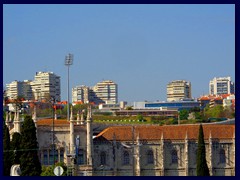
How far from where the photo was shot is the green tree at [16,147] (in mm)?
37275

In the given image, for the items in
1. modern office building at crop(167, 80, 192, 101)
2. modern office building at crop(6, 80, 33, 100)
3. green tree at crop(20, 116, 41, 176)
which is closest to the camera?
green tree at crop(20, 116, 41, 176)

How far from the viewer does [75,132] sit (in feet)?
140

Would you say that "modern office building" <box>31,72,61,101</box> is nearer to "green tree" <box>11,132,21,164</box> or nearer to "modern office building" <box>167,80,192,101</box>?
"modern office building" <box>167,80,192,101</box>

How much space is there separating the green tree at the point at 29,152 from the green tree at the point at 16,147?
205mm

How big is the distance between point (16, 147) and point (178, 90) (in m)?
137

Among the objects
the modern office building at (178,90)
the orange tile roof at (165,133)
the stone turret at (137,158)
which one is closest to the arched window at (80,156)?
the orange tile roof at (165,133)

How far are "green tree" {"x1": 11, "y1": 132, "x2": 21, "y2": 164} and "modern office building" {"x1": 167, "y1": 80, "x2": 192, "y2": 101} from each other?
131 metres

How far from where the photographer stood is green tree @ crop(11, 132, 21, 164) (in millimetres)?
37275

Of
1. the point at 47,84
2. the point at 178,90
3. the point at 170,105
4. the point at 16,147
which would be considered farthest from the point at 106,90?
the point at 16,147

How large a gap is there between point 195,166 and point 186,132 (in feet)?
6.40

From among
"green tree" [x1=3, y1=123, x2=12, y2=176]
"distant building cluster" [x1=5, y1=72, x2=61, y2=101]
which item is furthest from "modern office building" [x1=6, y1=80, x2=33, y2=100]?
"green tree" [x1=3, y1=123, x2=12, y2=176]

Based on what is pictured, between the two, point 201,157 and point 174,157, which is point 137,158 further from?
point 201,157
